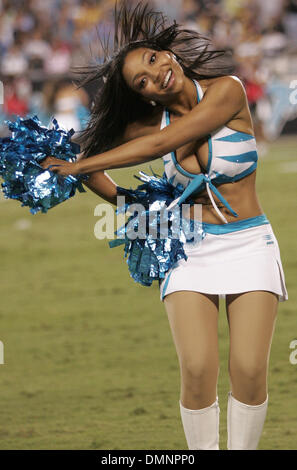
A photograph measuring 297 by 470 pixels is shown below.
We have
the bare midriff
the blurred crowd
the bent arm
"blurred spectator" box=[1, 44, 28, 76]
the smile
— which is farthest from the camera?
"blurred spectator" box=[1, 44, 28, 76]

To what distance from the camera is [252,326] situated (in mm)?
3523

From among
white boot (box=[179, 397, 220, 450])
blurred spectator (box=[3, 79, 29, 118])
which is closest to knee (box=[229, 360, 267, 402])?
white boot (box=[179, 397, 220, 450])

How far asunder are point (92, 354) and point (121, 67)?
9.31 feet

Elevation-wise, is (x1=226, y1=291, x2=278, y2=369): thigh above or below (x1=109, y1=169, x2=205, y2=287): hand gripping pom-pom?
below

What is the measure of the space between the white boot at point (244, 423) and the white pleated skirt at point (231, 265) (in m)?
0.43

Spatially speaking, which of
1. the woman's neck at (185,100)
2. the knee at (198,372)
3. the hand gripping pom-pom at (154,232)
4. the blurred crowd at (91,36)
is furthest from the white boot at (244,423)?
the blurred crowd at (91,36)

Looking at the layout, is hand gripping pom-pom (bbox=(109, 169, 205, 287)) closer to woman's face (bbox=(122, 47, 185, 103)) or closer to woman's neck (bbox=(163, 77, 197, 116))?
woman's neck (bbox=(163, 77, 197, 116))

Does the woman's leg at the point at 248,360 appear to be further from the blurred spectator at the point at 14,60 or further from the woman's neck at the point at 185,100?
the blurred spectator at the point at 14,60

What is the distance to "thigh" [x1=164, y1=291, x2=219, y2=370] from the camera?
11.5ft

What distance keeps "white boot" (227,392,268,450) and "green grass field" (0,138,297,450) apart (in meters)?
0.72

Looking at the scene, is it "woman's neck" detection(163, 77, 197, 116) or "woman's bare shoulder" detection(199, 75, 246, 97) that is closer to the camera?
"woman's bare shoulder" detection(199, 75, 246, 97)

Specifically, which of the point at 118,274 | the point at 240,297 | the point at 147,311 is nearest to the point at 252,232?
the point at 240,297

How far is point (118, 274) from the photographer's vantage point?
28.1 feet

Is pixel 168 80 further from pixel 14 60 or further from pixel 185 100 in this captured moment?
pixel 14 60
